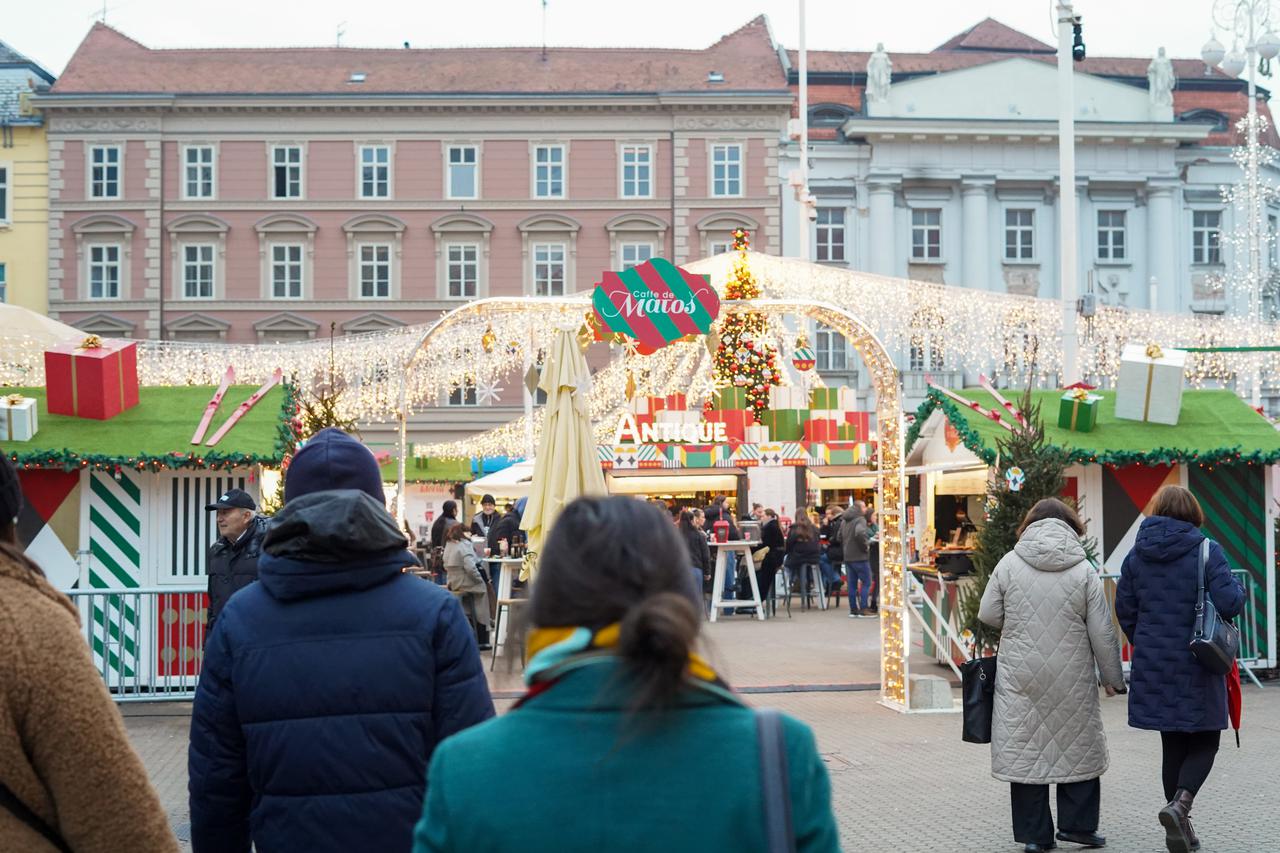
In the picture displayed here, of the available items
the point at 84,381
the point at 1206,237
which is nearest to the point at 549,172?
the point at 1206,237

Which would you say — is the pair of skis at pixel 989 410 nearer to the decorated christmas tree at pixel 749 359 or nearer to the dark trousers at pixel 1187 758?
the dark trousers at pixel 1187 758

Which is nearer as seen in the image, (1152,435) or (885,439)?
(885,439)

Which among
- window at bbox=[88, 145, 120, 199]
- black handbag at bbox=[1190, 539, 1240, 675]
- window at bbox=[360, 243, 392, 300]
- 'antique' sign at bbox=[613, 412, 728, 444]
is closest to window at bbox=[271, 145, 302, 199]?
window at bbox=[360, 243, 392, 300]

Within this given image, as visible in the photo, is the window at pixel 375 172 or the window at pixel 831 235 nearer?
the window at pixel 375 172

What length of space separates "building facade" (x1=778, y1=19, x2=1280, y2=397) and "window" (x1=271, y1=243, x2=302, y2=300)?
1465 cm

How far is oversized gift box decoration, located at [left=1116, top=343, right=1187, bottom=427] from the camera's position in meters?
14.6

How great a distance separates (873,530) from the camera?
23.7 m

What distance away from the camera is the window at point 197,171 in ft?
150

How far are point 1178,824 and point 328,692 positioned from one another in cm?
515

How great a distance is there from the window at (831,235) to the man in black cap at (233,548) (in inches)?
1535

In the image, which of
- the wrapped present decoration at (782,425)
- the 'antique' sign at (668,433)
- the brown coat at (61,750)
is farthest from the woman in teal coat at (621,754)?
the wrapped present decoration at (782,425)

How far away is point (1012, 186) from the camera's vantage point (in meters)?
48.2

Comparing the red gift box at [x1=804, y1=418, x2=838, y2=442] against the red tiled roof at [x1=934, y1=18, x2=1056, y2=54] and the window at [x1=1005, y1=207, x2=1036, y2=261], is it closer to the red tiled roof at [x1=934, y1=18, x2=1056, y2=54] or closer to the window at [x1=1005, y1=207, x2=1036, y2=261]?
the window at [x1=1005, y1=207, x2=1036, y2=261]

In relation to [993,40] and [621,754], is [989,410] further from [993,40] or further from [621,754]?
[993,40]
